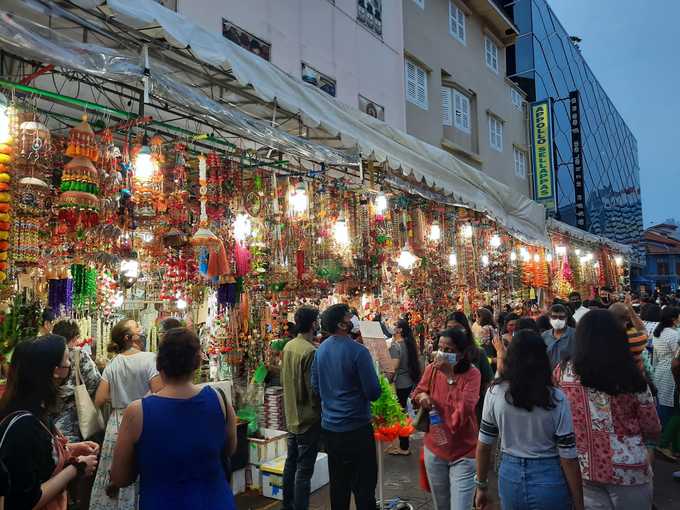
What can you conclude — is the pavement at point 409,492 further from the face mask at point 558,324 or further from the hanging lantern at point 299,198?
the hanging lantern at point 299,198

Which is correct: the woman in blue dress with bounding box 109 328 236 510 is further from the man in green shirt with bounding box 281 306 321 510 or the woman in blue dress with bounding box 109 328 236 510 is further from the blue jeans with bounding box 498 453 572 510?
the man in green shirt with bounding box 281 306 321 510

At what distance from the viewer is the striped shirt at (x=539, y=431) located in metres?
2.35

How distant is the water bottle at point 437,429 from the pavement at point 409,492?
1.46 m

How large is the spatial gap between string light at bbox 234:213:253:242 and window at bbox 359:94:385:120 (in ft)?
18.2

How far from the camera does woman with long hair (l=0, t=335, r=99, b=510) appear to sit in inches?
67.9

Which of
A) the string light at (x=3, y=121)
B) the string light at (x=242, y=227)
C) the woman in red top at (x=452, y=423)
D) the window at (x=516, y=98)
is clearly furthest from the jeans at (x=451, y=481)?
the window at (x=516, y=98)

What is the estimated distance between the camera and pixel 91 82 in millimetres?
3867

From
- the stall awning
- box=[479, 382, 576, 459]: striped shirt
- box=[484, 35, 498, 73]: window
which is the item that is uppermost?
box=[484, 35, 498, 73]: window

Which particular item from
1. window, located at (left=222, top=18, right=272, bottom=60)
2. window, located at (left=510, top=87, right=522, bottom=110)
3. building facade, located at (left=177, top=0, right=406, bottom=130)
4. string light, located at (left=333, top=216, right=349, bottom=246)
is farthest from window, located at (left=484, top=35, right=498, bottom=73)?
string light, located at (left=333, top=216, right=349, bottom=246)

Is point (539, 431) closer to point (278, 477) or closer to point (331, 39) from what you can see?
point (278, 477)

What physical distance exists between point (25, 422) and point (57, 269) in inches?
134

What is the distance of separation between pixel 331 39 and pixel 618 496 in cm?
880

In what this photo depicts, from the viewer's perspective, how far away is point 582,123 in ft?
79.6

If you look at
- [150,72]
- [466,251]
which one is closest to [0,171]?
[150,72]
